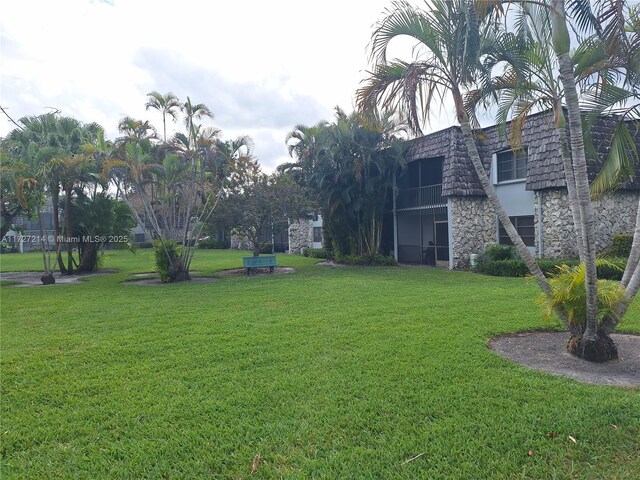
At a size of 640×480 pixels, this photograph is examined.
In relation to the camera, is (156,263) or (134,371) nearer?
(134,371)

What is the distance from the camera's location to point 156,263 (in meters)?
14.4

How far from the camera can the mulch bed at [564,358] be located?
467 centimetres

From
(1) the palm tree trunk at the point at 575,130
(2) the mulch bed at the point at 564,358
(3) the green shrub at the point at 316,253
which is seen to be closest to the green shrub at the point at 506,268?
(2) the mulch bed at the point at 564,358

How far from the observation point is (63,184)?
1570 centimetres

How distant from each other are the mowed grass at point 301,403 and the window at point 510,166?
903cm

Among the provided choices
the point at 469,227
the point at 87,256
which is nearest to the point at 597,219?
the point at 469,227

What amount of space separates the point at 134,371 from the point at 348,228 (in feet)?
52.9

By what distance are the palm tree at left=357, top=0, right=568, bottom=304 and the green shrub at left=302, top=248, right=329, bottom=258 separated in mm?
18555

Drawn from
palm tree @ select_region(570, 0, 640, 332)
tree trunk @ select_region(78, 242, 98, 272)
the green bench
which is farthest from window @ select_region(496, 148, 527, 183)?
tree trunk @ select_region(78, 242, 98, 272)

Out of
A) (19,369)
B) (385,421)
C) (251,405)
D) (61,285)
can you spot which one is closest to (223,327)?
(19,369)

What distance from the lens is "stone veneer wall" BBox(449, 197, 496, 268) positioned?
1681cm

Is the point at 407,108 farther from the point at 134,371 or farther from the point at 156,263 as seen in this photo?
the point at 156,263

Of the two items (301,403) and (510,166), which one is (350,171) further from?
(301,403)

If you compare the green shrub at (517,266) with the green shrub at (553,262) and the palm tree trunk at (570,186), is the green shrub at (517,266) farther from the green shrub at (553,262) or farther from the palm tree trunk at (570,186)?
the palm tree trunk at (570,186)
